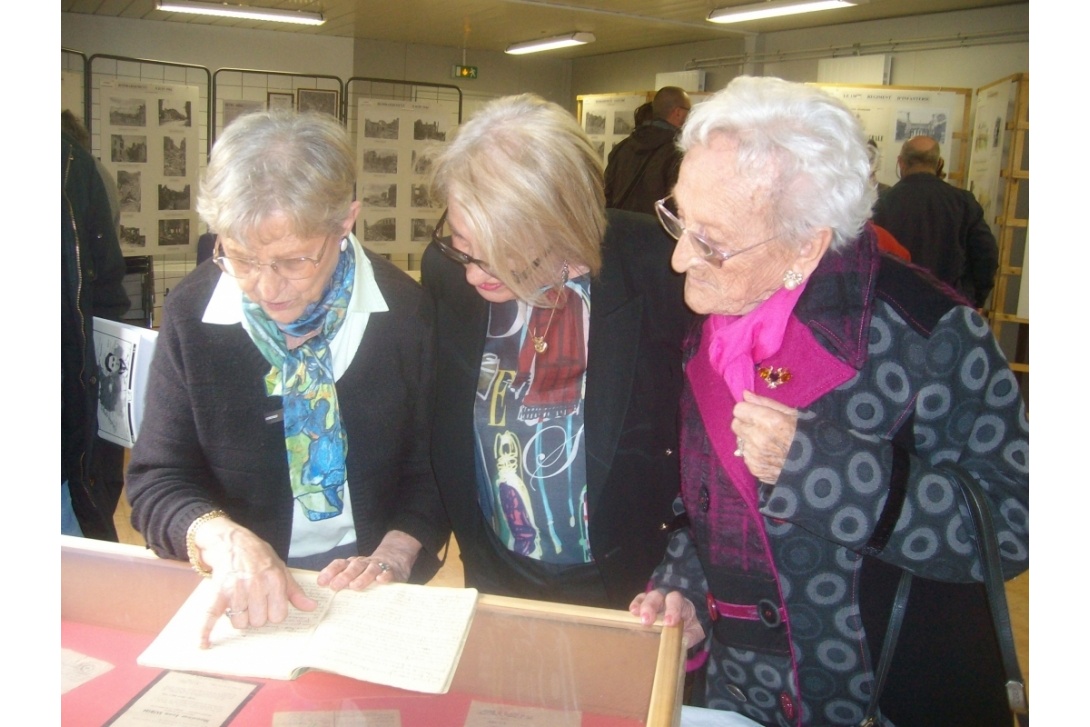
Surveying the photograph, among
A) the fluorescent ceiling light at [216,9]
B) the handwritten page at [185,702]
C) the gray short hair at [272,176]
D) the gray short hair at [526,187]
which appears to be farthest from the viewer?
the fluorescent ceiling light at [216,9]

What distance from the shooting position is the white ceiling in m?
8.90

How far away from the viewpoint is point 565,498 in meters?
1.56

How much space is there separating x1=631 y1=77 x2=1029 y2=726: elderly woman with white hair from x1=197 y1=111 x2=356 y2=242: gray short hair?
22.7 inches

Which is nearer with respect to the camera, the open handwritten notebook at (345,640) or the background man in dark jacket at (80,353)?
the open handwritten notebook at (345,640)

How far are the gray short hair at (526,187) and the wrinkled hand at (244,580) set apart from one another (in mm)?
608

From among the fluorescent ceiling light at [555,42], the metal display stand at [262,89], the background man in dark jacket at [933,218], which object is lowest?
the background man in dark jacket at [933,218]

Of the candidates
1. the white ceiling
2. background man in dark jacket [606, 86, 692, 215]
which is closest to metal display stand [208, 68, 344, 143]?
the white ceiling

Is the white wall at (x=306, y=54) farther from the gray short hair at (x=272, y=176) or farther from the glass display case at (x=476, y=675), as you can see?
the glass display case at (x=476, y=675)

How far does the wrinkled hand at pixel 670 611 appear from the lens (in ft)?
3.90

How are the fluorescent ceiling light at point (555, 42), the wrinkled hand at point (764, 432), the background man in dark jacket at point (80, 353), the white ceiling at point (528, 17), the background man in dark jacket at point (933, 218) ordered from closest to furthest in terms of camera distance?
the wrinkled hand at point (764, 432)
the background man in dark jacket at point (80, 353)
the background man in dark jacket at point (933, 218)
the white ceiling at point (528, 17)
the fluorescent ceiling light at point (555, 42)

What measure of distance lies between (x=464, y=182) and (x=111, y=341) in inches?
32.6

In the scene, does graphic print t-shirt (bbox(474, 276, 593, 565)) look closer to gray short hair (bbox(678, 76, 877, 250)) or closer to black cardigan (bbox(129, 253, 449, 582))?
black cardigan (bbox(129, 253, 449, 582))

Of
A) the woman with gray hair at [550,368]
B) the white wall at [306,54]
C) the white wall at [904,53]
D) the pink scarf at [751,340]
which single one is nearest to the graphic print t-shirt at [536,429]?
the woman with gray hair at [550,368]
